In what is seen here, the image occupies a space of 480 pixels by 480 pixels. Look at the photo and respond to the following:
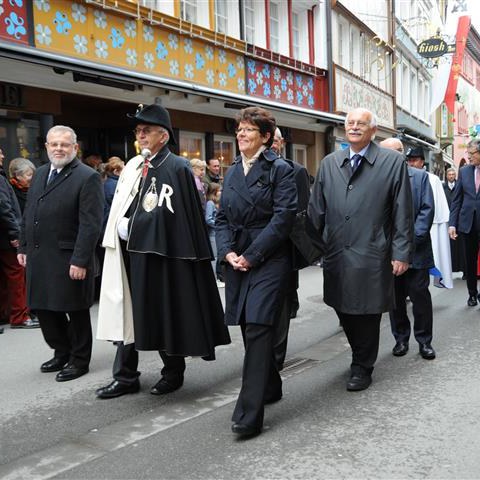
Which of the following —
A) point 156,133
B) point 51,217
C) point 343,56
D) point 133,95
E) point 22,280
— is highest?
point 343,56

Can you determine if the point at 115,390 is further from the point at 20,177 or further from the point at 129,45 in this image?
the point at 129,45

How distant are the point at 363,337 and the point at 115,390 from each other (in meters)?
1.80

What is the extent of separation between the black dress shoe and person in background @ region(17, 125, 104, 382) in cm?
57

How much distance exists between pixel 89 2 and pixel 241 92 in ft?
15.2

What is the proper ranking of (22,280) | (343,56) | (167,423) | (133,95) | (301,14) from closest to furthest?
(167,423), (22,280), (133,95), (301,14), (343,56)

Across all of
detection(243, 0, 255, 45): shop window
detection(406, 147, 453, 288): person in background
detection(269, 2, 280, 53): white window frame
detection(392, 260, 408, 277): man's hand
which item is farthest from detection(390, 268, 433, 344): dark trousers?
detection(269, 2, 280, 53): white window frame

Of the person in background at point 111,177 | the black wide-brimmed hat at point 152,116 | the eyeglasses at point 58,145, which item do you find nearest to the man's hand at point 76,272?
the eyeglasses at point 58,145

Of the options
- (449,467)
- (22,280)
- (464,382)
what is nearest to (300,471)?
(449,467)

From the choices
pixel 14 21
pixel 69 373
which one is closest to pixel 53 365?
pixel 69 373

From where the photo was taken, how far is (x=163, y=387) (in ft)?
15.8

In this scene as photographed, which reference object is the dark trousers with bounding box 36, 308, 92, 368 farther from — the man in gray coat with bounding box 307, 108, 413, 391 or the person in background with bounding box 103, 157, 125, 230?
the person in background with bounding box 103, 157, 125, 230

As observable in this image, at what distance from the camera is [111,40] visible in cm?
1061

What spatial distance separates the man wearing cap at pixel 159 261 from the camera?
4.45 m

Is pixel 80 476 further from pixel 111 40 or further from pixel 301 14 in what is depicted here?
pixel 301 14
